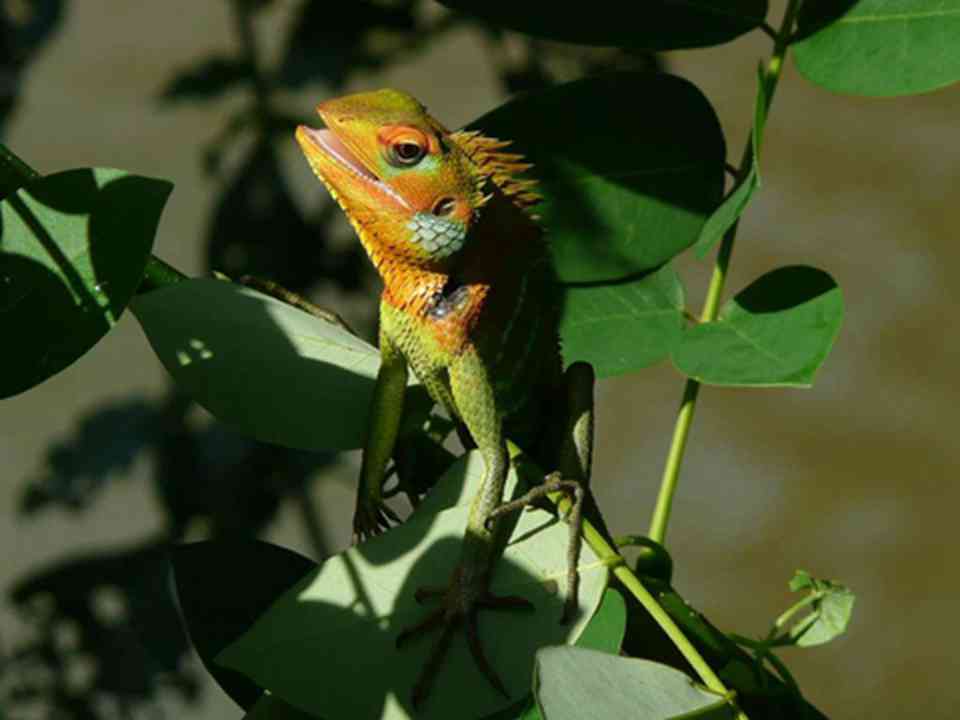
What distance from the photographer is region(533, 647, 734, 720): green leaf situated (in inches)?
26.5

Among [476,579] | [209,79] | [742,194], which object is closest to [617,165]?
[742,194]

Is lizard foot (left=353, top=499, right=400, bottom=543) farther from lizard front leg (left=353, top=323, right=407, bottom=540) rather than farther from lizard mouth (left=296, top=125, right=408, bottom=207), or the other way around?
lizard mouth (left=296, top=125, right=408, bottom=207)

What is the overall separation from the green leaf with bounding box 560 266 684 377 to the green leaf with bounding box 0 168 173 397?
37cm

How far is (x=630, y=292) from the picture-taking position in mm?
1028

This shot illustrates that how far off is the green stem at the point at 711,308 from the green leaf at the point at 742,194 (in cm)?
2

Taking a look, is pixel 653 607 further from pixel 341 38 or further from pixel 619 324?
pixel 341 38

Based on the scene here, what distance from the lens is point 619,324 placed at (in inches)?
40.4

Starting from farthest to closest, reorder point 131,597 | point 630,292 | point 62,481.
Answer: point 62,481
point 131,597
point 630,292

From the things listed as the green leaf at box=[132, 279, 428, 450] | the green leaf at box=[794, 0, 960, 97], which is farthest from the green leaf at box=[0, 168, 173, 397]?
the green leaf at box=[794, 0, 960, 97]

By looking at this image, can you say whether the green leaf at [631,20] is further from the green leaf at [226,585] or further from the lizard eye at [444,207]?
the green leaf at [226,585]

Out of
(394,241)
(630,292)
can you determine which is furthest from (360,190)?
(630,292)

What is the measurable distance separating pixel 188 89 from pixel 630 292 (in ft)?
7.25

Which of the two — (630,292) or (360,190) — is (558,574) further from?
(360,190)

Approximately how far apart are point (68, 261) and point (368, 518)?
432mm
